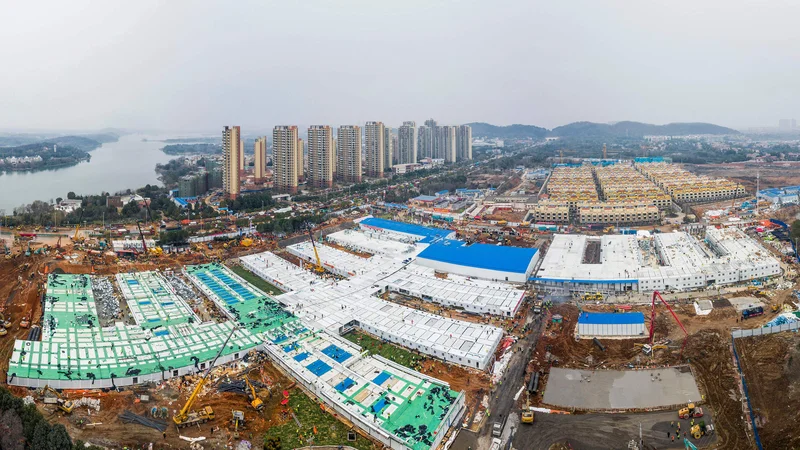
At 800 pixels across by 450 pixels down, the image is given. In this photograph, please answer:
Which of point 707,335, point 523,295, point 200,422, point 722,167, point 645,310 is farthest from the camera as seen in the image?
point 722,167

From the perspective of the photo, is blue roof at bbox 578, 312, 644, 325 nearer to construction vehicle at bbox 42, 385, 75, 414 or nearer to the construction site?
the construction site

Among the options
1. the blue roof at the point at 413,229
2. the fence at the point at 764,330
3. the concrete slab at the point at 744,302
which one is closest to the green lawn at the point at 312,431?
the fence at the point at 764,330

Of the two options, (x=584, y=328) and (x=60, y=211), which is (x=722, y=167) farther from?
(x=60, y=211)

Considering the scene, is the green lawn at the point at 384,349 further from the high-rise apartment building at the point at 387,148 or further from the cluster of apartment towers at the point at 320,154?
the high-rise apartment building at the point at 387,148

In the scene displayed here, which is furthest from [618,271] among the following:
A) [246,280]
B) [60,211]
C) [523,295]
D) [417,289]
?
[60,211]

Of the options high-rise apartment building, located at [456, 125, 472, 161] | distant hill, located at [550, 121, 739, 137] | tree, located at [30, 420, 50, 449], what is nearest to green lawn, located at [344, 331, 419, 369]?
tree, located at [30, 420, 50, 449]

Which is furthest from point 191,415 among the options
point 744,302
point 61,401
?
point 744,302
